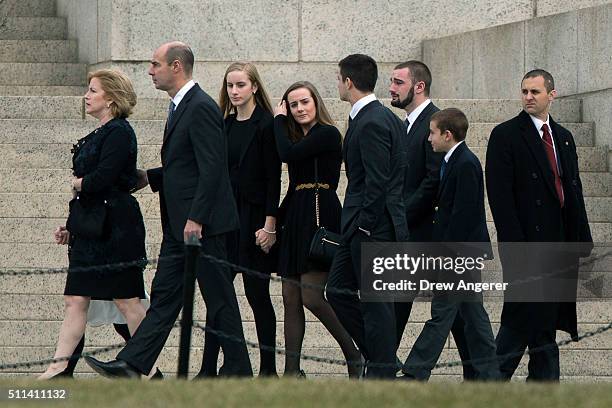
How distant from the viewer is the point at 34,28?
1962 centimetres

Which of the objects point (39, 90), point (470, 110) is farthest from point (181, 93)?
point (39, 90)

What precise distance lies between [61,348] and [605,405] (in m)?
3.93

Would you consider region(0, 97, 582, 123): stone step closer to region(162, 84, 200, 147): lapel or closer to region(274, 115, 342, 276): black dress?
region(274, 115, 342, 276): black dress

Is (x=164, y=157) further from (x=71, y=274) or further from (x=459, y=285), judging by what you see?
(x=459, y=285)

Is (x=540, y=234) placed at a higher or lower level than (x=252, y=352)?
higher

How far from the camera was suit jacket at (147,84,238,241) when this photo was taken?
10.3m

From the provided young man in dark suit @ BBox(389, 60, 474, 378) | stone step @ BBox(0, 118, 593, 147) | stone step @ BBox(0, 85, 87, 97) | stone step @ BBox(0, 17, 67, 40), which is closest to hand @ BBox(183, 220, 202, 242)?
young man in dark suit @ BBox(389, 60, 474, 378)

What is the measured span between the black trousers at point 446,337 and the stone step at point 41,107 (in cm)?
582

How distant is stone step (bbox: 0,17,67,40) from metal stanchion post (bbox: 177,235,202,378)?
10.2 meters

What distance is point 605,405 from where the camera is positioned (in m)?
8.02

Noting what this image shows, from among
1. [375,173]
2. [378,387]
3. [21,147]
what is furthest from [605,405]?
[21,147]

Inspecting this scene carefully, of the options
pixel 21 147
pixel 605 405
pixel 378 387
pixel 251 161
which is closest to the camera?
pixel 605 405

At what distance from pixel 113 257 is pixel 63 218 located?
8.70ft

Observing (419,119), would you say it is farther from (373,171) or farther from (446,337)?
(446,337)
